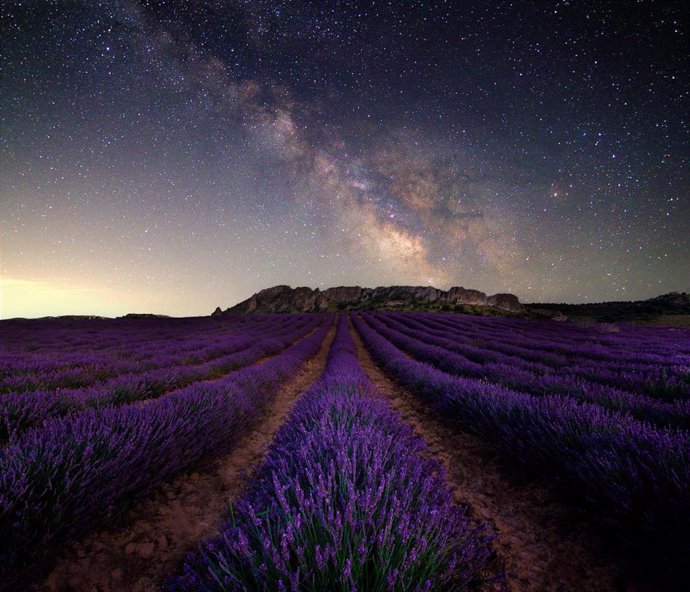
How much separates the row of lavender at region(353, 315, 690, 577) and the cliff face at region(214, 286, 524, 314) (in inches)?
2562

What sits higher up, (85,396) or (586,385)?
(85,396)

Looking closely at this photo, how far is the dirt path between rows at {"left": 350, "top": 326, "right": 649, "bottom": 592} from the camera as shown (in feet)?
4.84

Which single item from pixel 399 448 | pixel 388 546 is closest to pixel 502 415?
pixel 399 448

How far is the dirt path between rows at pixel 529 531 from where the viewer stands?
1477mm

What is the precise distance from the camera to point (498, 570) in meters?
1.50

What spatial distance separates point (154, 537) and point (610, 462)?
2999 mm

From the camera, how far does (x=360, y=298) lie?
88938mm

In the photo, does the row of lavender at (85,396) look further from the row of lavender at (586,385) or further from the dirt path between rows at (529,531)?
the row of lavender at (586,385)

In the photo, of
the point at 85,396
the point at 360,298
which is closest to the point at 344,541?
the point at 85,396

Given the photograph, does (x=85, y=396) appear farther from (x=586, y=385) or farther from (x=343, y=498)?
(x=586, y=385)

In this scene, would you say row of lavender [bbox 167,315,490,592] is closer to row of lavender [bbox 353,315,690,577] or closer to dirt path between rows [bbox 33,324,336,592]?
dirt path between rows [bbox 33,324,336,592]

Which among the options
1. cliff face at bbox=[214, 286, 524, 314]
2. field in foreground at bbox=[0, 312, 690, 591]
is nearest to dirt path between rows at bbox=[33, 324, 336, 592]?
field in foreground at bbox=[0, 312, 690, 591]

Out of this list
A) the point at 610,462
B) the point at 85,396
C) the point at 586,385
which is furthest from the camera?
the point at 586,385

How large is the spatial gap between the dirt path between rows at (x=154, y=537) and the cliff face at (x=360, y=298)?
6532cm
